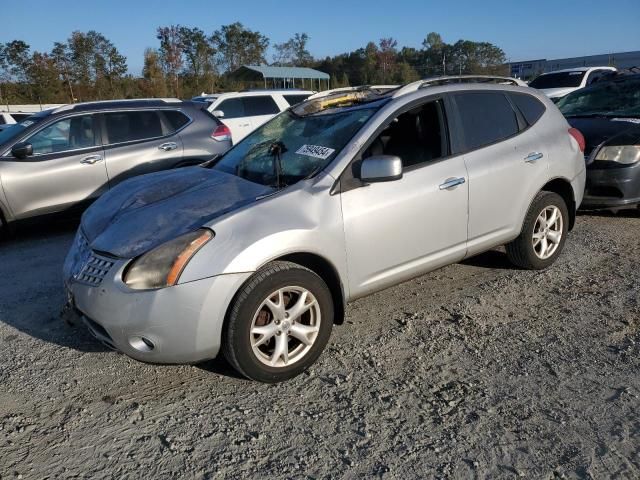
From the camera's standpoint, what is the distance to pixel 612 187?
19.4ft

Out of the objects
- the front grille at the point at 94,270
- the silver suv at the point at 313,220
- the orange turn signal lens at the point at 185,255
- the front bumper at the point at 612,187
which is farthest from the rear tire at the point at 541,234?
the front grille at the point at 94,270

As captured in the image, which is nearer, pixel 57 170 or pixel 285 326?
pixel 285 326

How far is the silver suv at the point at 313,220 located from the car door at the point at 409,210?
0.04 ft

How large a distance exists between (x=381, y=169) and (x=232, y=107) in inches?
366

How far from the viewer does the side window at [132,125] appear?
6.86 metres

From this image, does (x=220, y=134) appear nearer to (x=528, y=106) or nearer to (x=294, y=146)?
(x=294, y=146)

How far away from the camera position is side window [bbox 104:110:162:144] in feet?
22.5

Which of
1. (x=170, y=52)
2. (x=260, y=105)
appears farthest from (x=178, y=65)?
(x=260, y=105)

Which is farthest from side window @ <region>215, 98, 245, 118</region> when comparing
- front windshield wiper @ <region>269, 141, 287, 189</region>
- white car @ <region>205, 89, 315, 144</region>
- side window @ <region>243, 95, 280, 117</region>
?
front windshield wiper @ <region>269, 141, 287, 189</region>

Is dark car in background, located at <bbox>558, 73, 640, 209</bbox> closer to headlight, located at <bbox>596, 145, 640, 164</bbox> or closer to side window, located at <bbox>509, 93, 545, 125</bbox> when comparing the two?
headlight, located at <bbox>596, 145, 640, 164</bbox>

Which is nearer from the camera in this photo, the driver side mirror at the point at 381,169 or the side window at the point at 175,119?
the driver side mirror at the point at 381,169

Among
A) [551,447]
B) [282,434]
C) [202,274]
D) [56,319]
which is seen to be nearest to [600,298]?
[551,447]

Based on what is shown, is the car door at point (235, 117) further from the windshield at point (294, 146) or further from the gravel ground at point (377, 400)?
the gravel ground at point (377, 400)

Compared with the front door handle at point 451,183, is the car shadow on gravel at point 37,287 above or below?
below
